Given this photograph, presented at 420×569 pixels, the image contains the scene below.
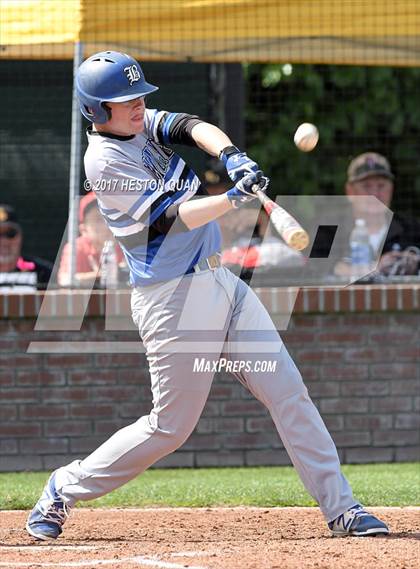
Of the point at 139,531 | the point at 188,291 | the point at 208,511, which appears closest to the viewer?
the point at 188,291

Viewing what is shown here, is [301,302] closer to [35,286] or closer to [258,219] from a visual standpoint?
[258,219]

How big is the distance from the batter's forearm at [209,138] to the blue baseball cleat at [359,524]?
1627mm

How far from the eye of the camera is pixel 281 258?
8.75 m

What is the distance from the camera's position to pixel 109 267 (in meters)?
8.62

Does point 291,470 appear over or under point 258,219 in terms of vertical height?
under

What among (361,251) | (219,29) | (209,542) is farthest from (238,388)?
(209,542)

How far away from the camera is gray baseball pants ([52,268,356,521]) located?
5082mm

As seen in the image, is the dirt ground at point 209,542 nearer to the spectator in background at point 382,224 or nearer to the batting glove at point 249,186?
the batting glove at point 249,186

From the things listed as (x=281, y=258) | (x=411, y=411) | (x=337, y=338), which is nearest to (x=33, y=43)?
(x=281, y=258)

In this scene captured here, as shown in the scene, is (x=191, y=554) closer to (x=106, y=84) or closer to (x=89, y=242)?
(x=106, y=84)

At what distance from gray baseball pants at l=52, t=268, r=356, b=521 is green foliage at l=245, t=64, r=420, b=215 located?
22.6 ft

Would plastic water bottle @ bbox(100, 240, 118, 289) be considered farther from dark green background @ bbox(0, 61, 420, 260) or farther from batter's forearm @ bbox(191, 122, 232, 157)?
batter's forearm @ bbox(191, 122, 232, 157)

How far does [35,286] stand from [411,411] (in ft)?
9.33

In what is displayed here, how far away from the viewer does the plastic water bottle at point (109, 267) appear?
→ 8.59 metres
